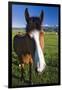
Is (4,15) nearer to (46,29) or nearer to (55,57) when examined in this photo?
(46,29)

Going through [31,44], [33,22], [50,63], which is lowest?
[50,63]

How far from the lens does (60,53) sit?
2660 millimetres

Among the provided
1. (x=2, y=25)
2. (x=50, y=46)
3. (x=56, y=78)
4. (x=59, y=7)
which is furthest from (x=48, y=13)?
(x=56, y=78)

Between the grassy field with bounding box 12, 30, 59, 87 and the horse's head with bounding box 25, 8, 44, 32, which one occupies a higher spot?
the horse's head with bounding box 25, 8, 44, 32

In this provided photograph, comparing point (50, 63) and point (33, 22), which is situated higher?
point (33, 22)

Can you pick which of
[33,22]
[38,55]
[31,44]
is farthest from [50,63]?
[33,22]

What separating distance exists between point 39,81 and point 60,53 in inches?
14.7

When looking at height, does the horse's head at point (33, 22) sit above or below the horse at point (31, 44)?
above

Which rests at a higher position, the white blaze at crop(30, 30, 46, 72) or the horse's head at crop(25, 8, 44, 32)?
the horse's head at crop(25, 8, 44, 32)

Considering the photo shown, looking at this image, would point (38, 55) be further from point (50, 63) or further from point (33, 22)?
point (33, 22)

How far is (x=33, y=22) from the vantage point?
2570mm

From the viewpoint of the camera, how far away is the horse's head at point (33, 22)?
255cm

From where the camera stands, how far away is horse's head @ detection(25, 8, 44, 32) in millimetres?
2547

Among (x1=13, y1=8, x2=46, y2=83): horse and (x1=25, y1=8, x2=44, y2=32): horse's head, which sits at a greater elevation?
(x1=25, y1=8, x2=44, y2=32): horse's head
